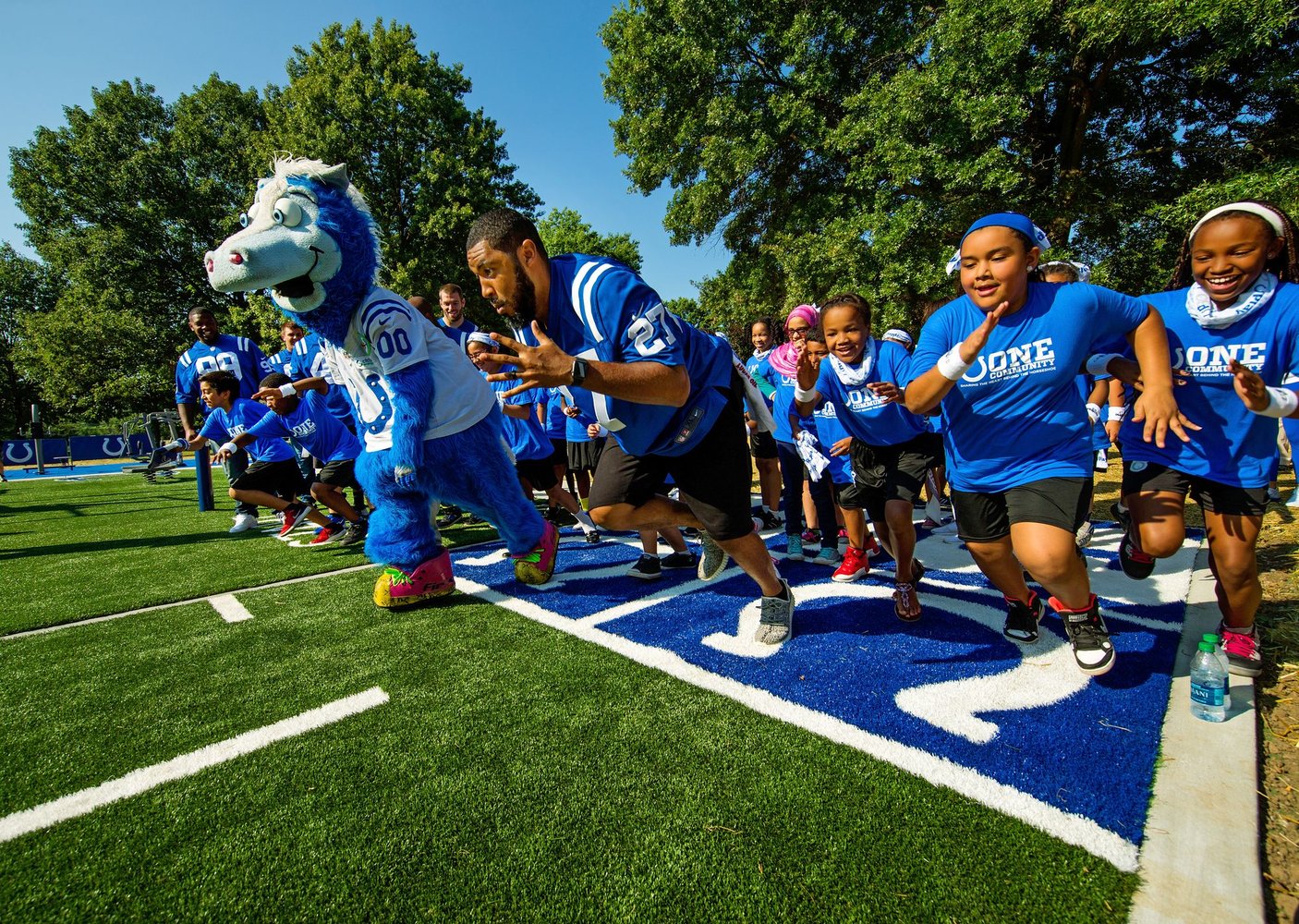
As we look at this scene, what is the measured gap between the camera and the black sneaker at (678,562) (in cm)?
459

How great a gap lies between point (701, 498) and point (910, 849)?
1.60 metres

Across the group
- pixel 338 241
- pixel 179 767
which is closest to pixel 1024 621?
pixel 179 767

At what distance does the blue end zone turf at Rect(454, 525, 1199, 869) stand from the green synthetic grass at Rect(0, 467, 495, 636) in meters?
2.01

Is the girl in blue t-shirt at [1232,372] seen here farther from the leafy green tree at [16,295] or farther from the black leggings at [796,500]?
the leafy green tree at [16,295]

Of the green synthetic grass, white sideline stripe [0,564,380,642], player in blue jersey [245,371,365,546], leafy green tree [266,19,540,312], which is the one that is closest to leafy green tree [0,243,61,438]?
leafy green tree [266,19,540,312]

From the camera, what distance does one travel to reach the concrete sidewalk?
139 cm

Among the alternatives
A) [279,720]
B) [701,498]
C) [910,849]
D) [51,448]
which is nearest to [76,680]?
[279,720]

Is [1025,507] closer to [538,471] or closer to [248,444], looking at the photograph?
[538,471]

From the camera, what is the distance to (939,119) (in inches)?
441

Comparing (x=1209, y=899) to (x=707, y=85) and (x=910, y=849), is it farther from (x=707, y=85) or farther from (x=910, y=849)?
(x=707, y=85)

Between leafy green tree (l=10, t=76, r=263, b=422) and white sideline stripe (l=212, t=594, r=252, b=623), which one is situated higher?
leafy green tree (l=10, t=76, r=263, b=422)

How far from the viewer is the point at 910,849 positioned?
61.7 inches

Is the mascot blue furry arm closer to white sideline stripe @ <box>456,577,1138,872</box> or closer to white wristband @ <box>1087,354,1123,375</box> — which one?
white sideline stripe @ <box>456,577,1138,872</box>

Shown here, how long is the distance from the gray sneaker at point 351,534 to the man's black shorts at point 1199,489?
6.20 meters
